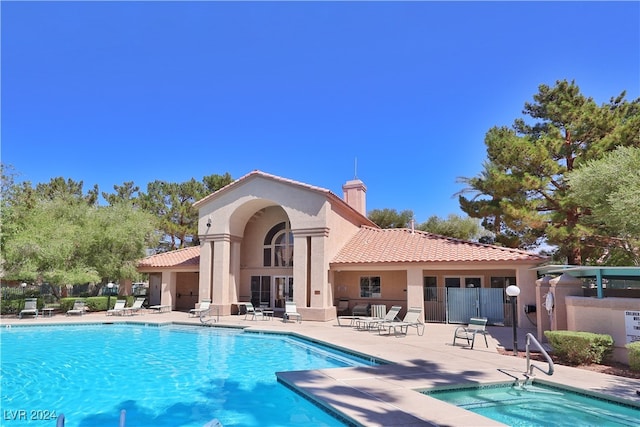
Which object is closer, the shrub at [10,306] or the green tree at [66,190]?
the shrub at [10,306]

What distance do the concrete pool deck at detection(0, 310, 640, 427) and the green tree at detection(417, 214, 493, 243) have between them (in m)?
32.6

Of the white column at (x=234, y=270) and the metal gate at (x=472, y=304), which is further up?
the white column at (x=234, y=270)

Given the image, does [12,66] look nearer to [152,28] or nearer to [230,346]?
[152,28]

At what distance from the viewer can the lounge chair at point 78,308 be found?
26578 mm

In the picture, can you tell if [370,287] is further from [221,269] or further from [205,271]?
[205,271]

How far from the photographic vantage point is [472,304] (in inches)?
848

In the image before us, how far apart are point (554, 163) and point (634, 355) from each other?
15551 millimetres

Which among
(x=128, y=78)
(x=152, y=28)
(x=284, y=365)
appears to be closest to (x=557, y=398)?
(x=284, y=365)

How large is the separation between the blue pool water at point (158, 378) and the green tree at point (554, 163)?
15362 millimetres

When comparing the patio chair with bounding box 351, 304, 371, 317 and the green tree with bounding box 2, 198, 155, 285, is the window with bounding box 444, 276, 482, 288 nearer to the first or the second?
the patio chair with bounding box 351, 304, 371, 317

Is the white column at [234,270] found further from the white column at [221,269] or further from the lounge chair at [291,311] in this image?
the lounge chair at [291,311]

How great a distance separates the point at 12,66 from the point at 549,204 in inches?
1098
